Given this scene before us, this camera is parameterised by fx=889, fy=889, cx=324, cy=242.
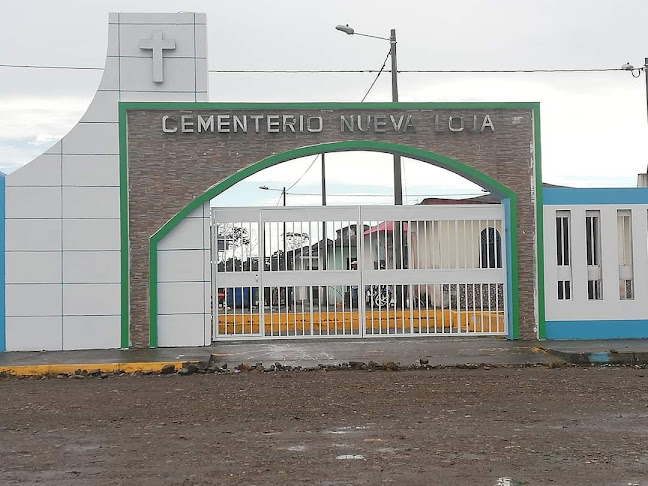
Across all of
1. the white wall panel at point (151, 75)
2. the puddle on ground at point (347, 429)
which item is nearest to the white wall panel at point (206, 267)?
the white wall panel at point (151, 75)

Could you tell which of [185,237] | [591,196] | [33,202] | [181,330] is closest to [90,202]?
[33,202]

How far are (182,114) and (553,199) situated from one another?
7.03 metres

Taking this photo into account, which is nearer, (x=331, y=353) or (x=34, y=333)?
(x=331, y=353)

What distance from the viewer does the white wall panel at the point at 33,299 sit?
15781 millimetres

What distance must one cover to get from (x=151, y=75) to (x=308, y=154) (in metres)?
3.17

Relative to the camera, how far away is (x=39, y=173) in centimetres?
1584

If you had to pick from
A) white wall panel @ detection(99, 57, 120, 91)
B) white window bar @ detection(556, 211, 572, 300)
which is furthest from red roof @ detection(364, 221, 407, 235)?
white wall panel @ detection(99, 57, 120, 91)

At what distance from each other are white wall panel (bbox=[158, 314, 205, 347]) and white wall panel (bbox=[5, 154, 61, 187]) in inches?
124

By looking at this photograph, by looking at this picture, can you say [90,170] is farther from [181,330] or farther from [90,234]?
[181,330]

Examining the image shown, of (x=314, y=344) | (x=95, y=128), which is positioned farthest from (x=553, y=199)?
(x=95, y=128)

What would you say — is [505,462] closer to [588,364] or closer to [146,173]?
[588,364]

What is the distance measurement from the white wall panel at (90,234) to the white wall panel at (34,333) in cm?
138

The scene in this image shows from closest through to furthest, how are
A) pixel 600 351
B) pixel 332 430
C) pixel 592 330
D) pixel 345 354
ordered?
pixel 332 430
pixel 600 351
pixel 345 354
pixel 592 330

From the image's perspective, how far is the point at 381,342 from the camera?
1652cm
